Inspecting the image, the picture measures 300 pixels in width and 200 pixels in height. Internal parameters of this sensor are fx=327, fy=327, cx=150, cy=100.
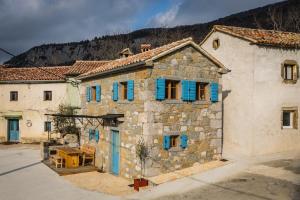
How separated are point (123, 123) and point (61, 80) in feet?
49.4

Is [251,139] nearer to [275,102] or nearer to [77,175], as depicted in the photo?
[275,102]

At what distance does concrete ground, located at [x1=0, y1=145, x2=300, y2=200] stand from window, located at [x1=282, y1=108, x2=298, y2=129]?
1531mm

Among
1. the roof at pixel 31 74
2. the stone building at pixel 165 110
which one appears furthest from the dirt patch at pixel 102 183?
the roof at pixel 31 74

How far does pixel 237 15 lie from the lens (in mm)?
58219

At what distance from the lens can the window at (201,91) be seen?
14474 mm

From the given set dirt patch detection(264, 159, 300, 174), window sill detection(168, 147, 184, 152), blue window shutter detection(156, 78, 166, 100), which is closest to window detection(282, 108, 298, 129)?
dirt patch detection(264, 159, 300, 174)

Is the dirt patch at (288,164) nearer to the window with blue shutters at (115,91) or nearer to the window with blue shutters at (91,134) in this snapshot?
the window with blue shutters at (115,91)

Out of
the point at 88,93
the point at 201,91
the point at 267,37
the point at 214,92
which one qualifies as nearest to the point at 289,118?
the point at 267,37

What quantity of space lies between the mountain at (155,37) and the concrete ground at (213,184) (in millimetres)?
20510

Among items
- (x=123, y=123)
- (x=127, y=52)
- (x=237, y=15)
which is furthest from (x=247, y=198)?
(x=237, y=15)

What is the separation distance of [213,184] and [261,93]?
19.0 feet

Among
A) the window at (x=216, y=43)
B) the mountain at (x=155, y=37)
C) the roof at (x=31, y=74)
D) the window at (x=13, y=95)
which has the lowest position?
the window at (x=13, y=95)

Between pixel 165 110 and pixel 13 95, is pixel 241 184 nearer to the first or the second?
pixel 165 110

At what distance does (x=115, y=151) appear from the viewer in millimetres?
15414
